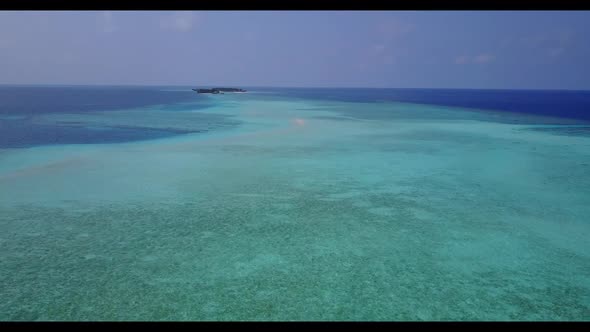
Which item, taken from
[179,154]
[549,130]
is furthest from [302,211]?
[549,130]

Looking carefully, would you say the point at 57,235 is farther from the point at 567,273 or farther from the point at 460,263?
the point at 567,273

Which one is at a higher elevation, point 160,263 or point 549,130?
point 549,130

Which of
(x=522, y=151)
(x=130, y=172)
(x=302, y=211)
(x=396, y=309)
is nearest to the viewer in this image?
(x=396, y=309)

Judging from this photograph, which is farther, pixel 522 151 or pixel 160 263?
pixel 522 151

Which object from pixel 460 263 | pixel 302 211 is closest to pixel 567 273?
pixel 460 263

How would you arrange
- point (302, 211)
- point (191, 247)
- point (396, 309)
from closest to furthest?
1. point (396, 309)
2. point (191, 247)
3. point (302, 211)

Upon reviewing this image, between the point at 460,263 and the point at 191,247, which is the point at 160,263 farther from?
the point at 460,263
